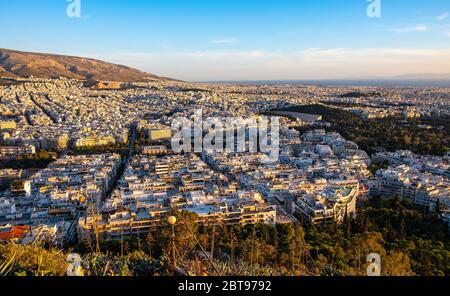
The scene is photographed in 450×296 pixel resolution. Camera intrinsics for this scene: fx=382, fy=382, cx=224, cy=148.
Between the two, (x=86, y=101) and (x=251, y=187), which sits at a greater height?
(x=86, y=101)

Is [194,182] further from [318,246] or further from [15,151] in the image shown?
[15,151]

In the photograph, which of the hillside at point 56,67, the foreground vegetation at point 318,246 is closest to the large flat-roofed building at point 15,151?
the foreground vegetation at point 318,246

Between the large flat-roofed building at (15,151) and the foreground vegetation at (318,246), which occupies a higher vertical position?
the large flat-roofed building at (15,151)

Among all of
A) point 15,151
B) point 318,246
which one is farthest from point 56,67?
point 318,246

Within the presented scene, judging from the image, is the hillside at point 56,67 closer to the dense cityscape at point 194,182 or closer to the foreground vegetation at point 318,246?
the dense cityscape at point 194,182

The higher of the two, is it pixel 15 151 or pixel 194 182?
pixel 15 151

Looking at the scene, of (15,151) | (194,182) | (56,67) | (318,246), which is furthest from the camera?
(56,67)

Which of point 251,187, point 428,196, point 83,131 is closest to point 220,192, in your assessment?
point 251,187
